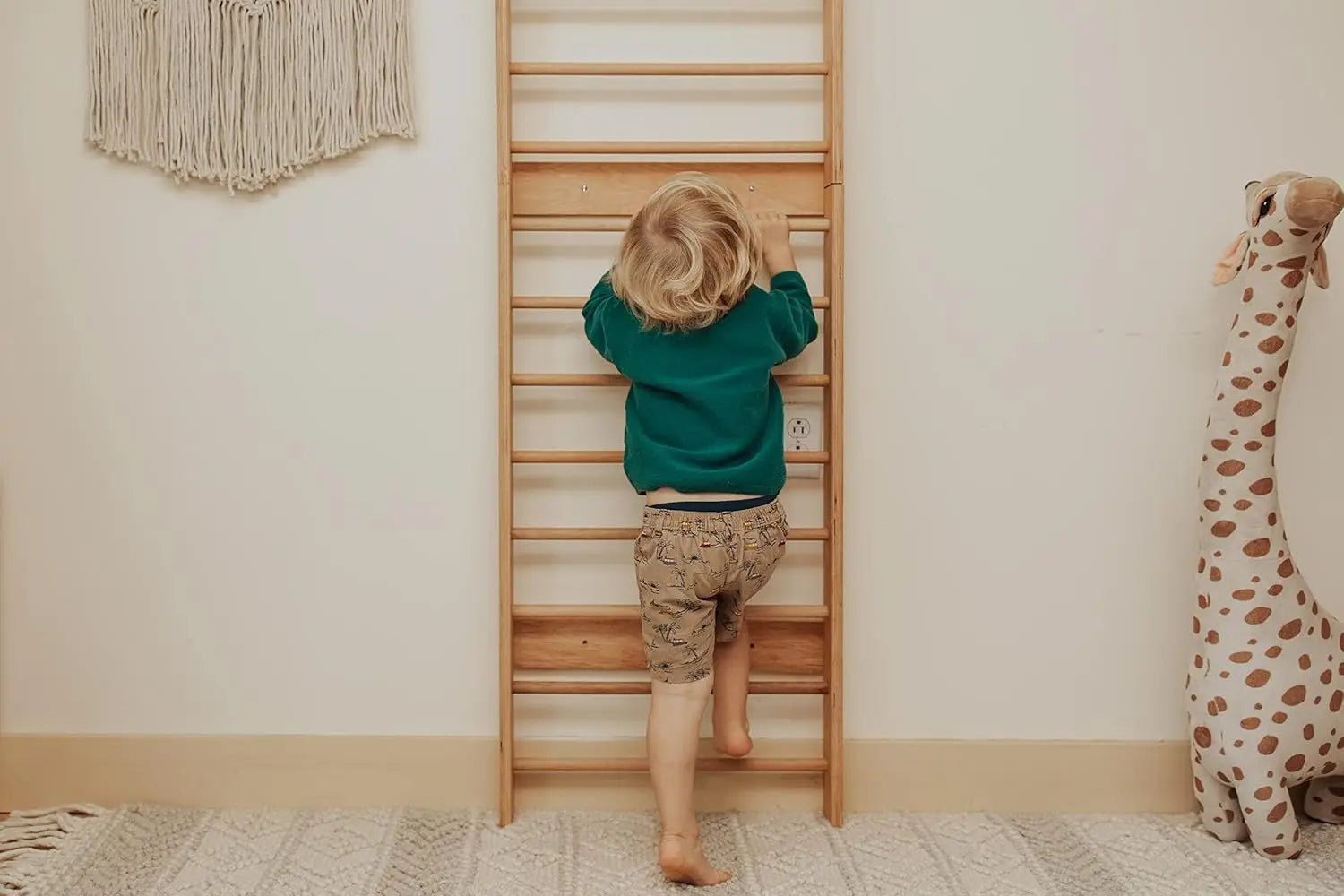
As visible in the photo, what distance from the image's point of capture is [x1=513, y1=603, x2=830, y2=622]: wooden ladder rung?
7.43 ft

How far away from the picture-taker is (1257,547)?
2131 mm

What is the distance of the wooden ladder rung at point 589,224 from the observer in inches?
86.7

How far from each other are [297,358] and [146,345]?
0.28 meters

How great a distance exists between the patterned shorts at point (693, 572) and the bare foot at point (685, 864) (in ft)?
0.86

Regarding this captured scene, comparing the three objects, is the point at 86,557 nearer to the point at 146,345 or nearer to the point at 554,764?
the point at 146,345

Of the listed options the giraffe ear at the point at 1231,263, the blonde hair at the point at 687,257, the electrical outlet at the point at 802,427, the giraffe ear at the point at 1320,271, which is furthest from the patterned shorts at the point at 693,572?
the giraffe ear at the point at 1320,271

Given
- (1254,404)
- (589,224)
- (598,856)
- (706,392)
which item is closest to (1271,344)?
(1254,404)

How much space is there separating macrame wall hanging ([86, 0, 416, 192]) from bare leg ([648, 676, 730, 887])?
1.12 m

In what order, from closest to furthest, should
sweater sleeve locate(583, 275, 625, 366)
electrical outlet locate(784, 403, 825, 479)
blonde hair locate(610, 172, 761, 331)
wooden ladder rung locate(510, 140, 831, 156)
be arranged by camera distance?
blonde hair locate(610, 172, 761, 331), sweater sleeve locate(583, 275, 625, 366), wooden ladder rung locate(510, 140, 831, 156), electrical outlet locate(784, 403, 825, 479)

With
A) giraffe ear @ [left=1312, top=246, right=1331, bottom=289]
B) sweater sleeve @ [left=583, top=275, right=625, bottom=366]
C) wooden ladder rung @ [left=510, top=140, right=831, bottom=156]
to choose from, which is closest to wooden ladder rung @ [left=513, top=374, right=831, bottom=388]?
sweater sleeve @ [left=583, top=275, right=625, bottom=366]

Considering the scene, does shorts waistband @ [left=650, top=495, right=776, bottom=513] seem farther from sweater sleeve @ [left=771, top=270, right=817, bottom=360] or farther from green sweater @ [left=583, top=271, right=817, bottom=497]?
sweater sleeve @ [left=771, top=270, right=817, bottom=360]

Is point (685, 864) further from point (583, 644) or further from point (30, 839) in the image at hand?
point (30, 839)

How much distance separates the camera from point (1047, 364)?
7.63 feet

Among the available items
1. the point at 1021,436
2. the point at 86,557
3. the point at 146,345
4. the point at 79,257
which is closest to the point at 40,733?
the point at 86,557
